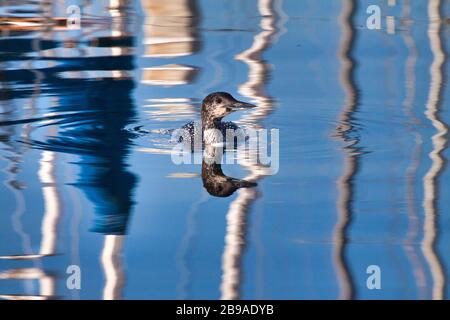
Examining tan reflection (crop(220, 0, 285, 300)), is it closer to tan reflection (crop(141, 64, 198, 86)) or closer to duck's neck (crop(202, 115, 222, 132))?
duck's neck (crop(202, 115, 222, 132))

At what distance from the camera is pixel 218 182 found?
Result: 688cm

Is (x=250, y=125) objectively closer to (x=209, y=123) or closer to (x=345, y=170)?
(x=209, y=123)

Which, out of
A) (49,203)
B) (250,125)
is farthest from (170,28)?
(49,203)

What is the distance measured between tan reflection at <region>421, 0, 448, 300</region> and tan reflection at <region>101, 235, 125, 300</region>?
1.40 metres

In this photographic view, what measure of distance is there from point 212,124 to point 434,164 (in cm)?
165

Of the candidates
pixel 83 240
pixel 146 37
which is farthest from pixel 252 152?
pixel 146 37

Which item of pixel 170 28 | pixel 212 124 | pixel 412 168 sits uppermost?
pixel 170 28

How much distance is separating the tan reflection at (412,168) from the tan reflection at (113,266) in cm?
135

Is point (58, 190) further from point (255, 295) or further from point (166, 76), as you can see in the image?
point (166, 76)

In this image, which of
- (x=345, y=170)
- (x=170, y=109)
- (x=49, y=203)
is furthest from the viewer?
(x=170, y=109)

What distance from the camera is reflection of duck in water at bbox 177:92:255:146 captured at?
807 centimetres

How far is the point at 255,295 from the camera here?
16.9 ft

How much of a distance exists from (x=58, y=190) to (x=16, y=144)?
4.00 feet
